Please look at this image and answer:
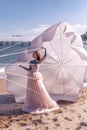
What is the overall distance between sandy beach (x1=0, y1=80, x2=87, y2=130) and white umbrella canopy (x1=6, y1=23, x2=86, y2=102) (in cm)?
39

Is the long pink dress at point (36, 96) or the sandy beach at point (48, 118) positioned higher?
the long pink dress at point (36, 96)

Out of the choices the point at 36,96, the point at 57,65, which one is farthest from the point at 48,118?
the point at 57,65

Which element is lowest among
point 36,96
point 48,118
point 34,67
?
point 48,118

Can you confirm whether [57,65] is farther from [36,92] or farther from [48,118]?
[48,118]

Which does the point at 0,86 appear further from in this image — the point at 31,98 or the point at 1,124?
the point at 1,124

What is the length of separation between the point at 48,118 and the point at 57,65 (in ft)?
5.81

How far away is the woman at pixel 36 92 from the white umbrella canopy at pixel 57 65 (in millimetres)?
718

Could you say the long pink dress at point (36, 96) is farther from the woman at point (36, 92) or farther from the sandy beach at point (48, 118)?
the sandy beach at point (48, 118)

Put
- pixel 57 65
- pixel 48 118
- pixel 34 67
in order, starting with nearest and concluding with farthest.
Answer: pixel 48 118 < pixel 34 67 < pixel 57 65

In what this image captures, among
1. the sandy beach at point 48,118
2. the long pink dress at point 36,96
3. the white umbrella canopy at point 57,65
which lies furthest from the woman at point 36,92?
the white umbrella canopy at point 57,65

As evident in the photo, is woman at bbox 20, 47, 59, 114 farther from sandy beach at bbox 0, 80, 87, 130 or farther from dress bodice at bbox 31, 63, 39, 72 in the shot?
sandy beach at bbox 0, 80, 87, 130

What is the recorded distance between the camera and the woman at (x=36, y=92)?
22.9ft

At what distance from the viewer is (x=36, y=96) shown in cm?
704

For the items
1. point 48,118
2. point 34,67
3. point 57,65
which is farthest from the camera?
point 57,65
